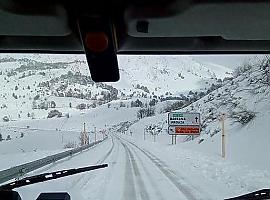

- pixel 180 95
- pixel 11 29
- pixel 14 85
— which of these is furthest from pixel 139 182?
pixel 11 29

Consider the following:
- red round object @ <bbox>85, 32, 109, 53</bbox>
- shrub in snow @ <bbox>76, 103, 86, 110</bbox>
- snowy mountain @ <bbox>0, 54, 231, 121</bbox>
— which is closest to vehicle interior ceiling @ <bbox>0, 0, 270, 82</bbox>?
red round object @ <bbox>85, 32, 109, 53</bbox>

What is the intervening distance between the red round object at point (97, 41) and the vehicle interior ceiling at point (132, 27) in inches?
0.7

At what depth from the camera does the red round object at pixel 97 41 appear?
2979 millimetres

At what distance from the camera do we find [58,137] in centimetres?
2005

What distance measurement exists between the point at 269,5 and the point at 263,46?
3.47 ft

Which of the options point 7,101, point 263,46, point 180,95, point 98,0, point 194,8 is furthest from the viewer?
point 180,95

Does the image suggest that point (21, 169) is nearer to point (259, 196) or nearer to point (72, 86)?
point (72, 86)

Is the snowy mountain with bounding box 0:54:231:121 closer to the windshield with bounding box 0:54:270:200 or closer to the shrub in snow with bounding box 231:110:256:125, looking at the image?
the windshield with bounding box 0:54:270:200

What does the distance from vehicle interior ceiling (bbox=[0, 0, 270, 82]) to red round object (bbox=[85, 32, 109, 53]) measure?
0.06 feet

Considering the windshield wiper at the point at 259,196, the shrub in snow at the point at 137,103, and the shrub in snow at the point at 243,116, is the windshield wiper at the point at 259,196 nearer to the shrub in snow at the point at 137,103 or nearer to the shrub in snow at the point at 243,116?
the shrub in snow at the point at 137,103

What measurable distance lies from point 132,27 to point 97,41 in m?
0.56

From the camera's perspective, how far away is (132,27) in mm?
3486

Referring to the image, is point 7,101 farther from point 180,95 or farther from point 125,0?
point 125,0

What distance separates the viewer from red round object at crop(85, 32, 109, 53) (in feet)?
9.77
